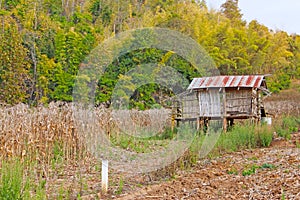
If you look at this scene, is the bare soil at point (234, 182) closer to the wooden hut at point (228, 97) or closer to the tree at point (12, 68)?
the wooden hut at point (228, 97)

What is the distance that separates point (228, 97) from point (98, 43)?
1249 cm

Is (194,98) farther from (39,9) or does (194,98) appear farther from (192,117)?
(39,9)

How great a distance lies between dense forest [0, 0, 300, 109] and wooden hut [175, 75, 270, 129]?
7600mm

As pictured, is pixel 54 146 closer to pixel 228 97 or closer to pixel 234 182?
pixel 234 182

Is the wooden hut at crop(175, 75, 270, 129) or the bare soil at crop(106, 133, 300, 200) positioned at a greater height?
the wooden hut at crop(175, 75, 270, 129)

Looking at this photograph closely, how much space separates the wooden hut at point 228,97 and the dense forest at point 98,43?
24.9 ft

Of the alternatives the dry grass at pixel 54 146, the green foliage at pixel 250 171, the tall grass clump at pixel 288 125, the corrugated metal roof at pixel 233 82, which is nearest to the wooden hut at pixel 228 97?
the corrugated metal roof at pixel 233 82

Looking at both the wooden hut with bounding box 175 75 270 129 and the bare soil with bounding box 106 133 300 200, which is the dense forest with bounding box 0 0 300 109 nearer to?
the wooden hut with bounding box 175 75 270 129

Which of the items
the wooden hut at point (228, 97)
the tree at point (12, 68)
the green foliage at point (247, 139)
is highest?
the tree at point (12, 68)

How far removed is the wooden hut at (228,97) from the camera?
48.7 ft

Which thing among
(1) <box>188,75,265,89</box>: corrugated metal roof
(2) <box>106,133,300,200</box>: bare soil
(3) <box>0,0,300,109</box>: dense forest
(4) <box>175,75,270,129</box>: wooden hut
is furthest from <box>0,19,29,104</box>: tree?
(2) <box>106,133,300,200</box>: bare soil

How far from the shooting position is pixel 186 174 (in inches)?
273

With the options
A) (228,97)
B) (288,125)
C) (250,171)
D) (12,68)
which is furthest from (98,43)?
(250,171)

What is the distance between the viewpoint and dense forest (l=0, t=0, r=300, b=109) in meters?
22.3
